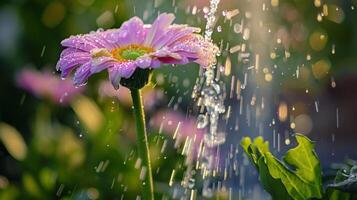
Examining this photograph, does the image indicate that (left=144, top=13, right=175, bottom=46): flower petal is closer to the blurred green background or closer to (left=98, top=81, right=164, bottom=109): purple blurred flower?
the blurred green background

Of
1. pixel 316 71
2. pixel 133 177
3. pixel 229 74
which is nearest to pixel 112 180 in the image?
pixel 133 177

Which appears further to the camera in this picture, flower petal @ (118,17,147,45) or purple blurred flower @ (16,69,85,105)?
purple blurred flower @ (16,69,85,105)

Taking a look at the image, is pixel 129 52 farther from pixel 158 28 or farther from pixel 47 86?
pixel 47 86

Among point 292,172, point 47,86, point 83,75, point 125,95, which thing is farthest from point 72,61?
point 47,86

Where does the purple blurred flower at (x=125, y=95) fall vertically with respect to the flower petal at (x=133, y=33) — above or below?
above

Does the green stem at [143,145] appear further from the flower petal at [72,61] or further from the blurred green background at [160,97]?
the blurred green background at [160,97]

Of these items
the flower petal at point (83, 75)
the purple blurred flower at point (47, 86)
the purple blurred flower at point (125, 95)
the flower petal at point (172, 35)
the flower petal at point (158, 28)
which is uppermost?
the purple blurred flower at point (47, 86)

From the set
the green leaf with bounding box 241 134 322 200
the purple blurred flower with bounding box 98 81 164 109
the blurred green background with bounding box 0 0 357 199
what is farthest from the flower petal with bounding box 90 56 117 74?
the purple blurred flower with bounding box 98 81 164 109

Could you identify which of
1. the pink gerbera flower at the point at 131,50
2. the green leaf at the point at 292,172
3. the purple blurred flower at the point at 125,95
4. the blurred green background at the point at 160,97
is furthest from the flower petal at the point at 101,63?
the purple blurred flower at the point at 125,95
